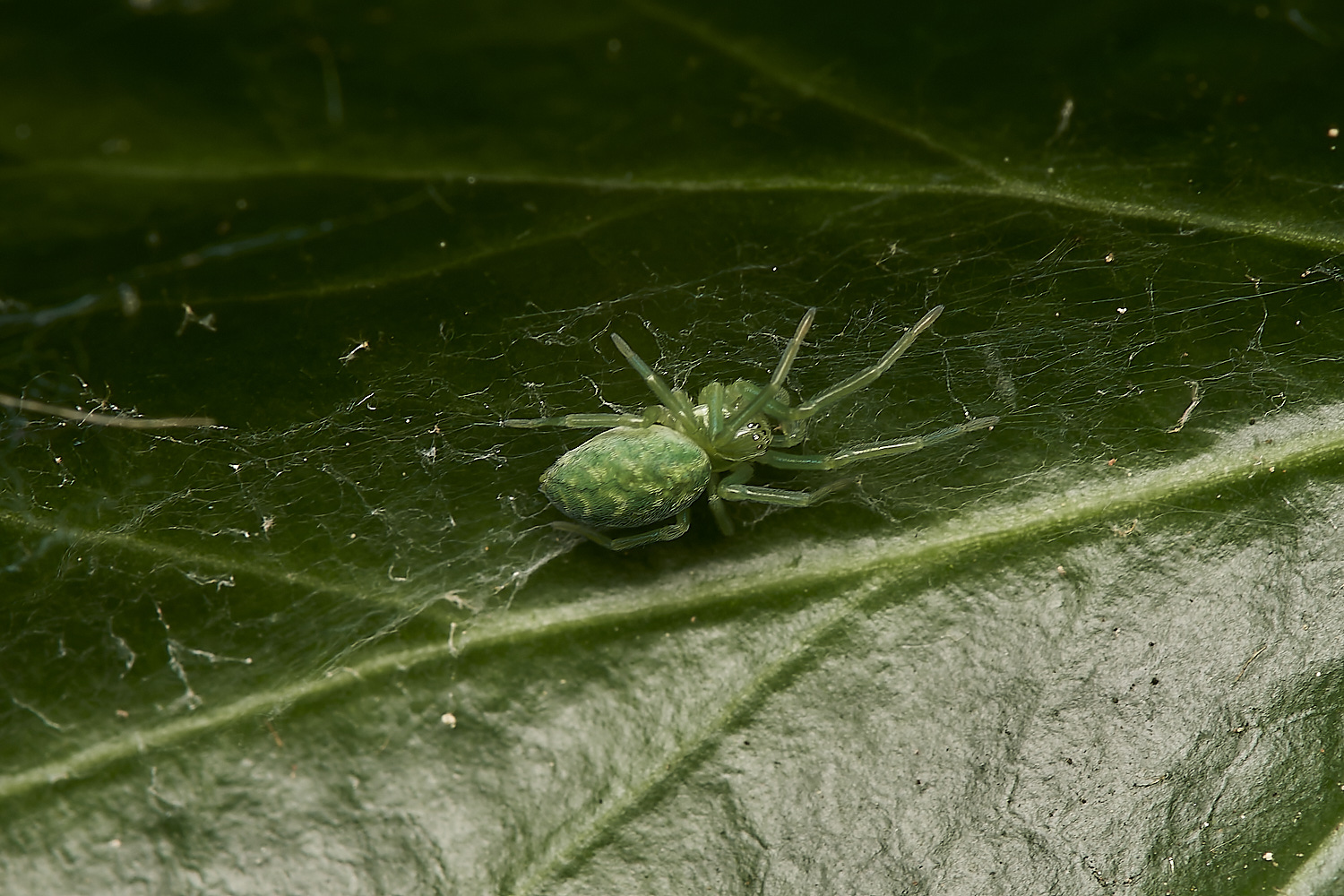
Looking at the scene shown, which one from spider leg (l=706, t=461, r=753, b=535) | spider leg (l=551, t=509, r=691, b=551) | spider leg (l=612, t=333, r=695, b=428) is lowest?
spider leg (l=551, t=509, r=691, b=551)

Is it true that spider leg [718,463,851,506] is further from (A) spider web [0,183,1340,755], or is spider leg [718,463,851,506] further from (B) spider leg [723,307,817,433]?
(B) spider leg [723,307,817,433]

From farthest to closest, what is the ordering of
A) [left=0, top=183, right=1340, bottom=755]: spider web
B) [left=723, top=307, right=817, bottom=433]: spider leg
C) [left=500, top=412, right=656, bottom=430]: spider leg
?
[left=500, top=412, right=656, bottom=430]: spider leg < [left=723, top=307, right=817, bottom=433]: spider leg < [left=0, top=183, right=1340, bottom=755]: spider web

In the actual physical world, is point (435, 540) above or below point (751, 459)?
below

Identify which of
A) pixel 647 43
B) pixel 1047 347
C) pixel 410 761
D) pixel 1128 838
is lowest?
pixel 410 761

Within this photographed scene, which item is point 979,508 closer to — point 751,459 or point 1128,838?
point 751,459

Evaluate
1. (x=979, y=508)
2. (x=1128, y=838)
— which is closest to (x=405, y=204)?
(x=979, y=508)

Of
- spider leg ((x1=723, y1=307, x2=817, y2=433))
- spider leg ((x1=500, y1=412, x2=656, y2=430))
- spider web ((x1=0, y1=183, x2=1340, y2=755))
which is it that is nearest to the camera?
spider web ((x1=0, y1=183, x2=1340, y2=755))

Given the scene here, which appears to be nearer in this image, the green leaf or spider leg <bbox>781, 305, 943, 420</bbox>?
the green leaf

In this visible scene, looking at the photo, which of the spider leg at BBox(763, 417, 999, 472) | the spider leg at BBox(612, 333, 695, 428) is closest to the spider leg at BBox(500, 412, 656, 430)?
the spider leg at BBox(612, 333, 695, 428)
